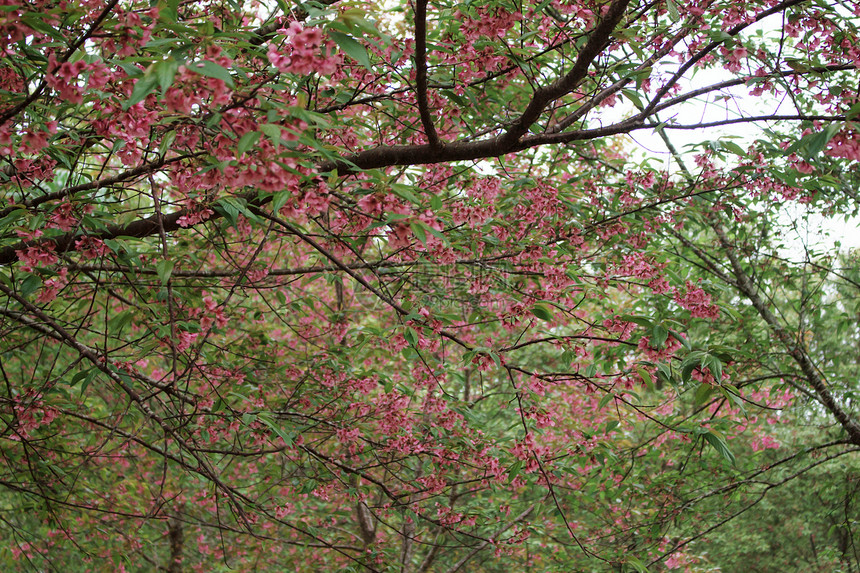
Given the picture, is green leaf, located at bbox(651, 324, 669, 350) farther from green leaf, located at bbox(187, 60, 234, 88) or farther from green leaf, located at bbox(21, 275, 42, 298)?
green leaf, located at bbox(21, 275, 42, 298)

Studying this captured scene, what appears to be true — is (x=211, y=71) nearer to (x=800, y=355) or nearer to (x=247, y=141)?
(x=247, y=141)

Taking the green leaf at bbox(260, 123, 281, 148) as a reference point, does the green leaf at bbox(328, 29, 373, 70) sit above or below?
above

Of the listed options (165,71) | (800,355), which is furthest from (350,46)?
(800,355)

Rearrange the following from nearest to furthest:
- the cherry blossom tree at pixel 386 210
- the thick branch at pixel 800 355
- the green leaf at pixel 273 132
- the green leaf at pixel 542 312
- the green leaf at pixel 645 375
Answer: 1. the green leaf at pixel 273 132
2. the cherry blossom tree at pixel 386 210
3. the green leaf at pixel 645 375
4. the green leaf at pixel 542 312
5. the thick branch at pixel 800 355

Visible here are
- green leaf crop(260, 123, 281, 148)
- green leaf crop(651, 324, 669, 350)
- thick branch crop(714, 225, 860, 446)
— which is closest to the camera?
green leaf crop(260, 123, 281, 148)

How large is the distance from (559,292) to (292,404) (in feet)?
6.56

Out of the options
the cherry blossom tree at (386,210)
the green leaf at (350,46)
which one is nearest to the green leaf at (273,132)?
the cherry blossom tree at (386,210)

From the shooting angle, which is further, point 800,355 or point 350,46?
point 800,355

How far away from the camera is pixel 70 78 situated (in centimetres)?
176

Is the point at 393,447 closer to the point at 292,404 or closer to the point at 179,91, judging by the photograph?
the point at 292,404

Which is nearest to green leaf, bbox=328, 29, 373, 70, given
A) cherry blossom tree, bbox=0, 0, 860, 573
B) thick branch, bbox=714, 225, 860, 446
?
cherry blossom tree, bbox=0, 0, 860, 573

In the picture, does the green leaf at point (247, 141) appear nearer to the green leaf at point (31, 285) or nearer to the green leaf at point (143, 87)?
the green leaf at point (143, 87)

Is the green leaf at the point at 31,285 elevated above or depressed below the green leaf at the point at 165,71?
above

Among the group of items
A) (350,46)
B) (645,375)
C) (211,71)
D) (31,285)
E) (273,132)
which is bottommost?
→ (645,375)
